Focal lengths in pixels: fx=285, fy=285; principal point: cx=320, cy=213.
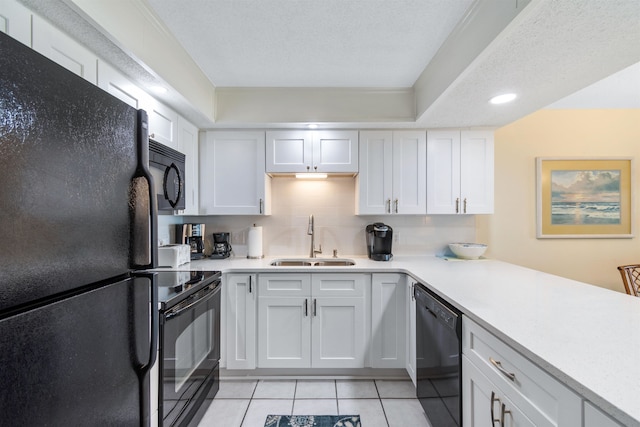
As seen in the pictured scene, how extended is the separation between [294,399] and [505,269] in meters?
1.86

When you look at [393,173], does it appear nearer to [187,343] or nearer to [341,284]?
[341,284]

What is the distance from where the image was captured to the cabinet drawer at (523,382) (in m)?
0.79

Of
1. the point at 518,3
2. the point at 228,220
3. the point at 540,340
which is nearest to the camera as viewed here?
the point at 540,340

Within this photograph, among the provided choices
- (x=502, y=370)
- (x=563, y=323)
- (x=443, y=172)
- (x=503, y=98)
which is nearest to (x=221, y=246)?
(x=443, y=172)

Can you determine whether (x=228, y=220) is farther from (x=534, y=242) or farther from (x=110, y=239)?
(x=534, y=242)

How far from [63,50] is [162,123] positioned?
2.79 ft


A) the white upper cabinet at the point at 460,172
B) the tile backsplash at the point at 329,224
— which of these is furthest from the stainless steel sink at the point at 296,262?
the white upper cabinet at the point at 460,172

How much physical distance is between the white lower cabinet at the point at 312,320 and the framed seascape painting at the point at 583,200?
2.19 meters

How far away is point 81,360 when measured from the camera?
2.24 ft

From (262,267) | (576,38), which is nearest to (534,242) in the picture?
(576,38)

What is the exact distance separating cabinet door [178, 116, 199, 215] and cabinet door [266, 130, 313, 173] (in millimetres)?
650

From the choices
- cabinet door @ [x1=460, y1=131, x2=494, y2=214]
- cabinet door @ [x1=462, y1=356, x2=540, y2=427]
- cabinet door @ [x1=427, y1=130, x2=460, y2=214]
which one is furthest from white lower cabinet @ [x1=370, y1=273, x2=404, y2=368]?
cabinet door @ [x1=460, y1=131, x2=494, y2=214]

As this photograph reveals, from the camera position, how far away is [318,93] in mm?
2510

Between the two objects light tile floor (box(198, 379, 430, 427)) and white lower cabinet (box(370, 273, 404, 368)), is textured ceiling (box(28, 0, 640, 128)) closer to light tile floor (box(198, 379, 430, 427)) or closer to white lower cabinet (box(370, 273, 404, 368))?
white lower cabinet (box(370, 273, 404, 368))
